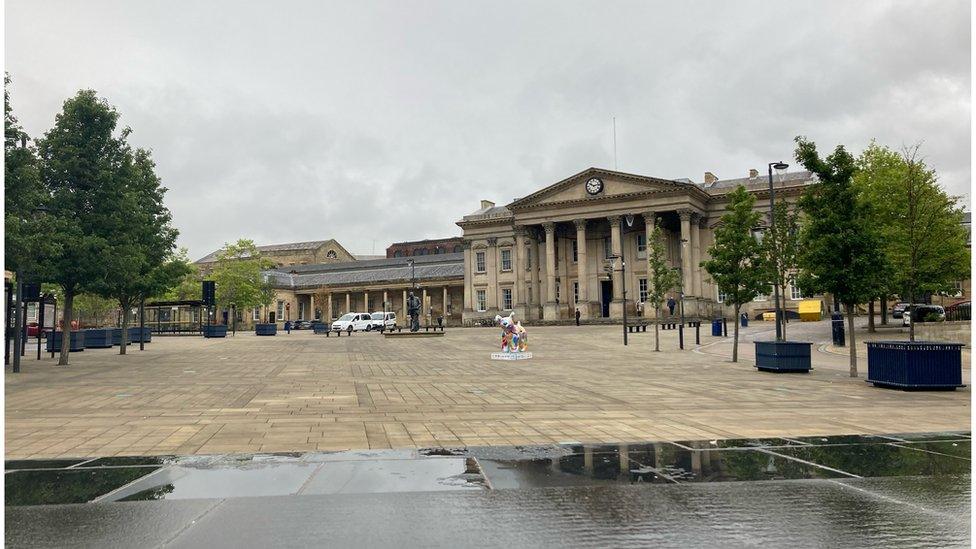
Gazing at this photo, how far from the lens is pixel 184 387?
15047 millimetres

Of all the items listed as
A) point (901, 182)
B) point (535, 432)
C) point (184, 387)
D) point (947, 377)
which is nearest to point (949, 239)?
point (901, 182)

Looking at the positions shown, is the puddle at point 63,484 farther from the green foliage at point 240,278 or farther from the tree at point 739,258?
the green foliage at point 240,278

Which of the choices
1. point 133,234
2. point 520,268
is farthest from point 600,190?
point 133,234

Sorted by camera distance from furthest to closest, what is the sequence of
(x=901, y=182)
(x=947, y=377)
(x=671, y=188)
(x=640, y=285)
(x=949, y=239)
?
1. (x=640, y=285)
2. (x=671, y=188)
3. (x=901, y=182)
4. (x=949, y=239)
5. (x=947, y=377)

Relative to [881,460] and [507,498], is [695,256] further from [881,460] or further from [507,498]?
[507,498]

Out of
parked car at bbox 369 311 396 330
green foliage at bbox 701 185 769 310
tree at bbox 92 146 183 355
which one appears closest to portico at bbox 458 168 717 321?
parked car at bbox 369 311 396 330

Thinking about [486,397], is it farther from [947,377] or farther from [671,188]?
[671,188]

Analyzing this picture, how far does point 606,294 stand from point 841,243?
54.1m

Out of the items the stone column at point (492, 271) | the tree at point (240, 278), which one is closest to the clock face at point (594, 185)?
the stone column at point (492, 271)

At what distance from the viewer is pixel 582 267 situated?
68625 millimetres

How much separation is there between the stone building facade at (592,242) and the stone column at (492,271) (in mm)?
118

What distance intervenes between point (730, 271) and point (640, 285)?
44701mm

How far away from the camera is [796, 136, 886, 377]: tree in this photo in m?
18.0

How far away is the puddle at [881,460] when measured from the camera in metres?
6.50
